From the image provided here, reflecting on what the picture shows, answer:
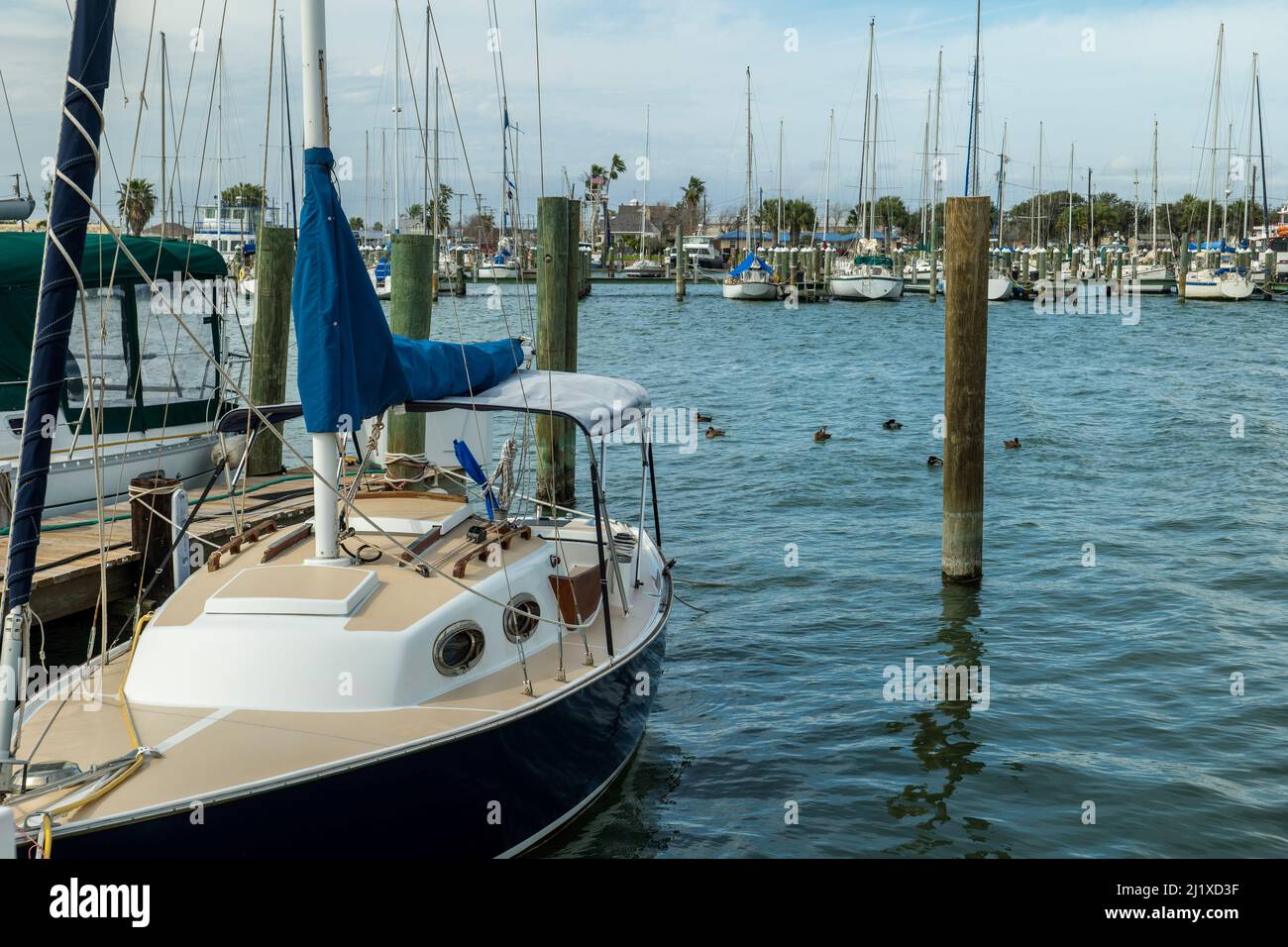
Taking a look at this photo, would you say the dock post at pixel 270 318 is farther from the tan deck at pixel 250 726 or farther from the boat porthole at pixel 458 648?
the boat porthole at pixel 458 648

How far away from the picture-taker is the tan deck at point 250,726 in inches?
Answer: 241

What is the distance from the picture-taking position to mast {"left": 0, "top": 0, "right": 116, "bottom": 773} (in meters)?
5.27

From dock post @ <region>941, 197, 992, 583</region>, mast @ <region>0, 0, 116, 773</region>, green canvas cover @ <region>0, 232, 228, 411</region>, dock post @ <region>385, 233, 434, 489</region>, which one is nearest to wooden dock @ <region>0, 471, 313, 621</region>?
green canvas cover @ <region>0, 232, 228, 411</region>

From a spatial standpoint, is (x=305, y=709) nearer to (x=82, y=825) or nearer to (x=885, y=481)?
(x=82, y=825)

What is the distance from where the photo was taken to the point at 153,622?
7.45m

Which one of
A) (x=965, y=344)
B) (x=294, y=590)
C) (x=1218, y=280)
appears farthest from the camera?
(x=1218, y=280)

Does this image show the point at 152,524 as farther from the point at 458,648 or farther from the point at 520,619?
the point at 458,648

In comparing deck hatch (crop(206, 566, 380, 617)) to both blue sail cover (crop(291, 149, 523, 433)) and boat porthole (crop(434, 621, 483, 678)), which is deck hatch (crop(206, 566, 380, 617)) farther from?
blue sail cover (crop(291, 149, 523, 433))

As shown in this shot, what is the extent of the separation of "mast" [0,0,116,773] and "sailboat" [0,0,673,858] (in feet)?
0.04

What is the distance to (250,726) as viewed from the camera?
6742 millimetres

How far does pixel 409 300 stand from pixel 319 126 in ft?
28.3

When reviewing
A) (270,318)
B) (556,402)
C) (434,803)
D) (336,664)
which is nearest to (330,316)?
(556,402)

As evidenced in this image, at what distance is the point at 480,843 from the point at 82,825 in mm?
2299

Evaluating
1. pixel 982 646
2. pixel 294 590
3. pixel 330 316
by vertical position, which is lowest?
pixel 982 646
